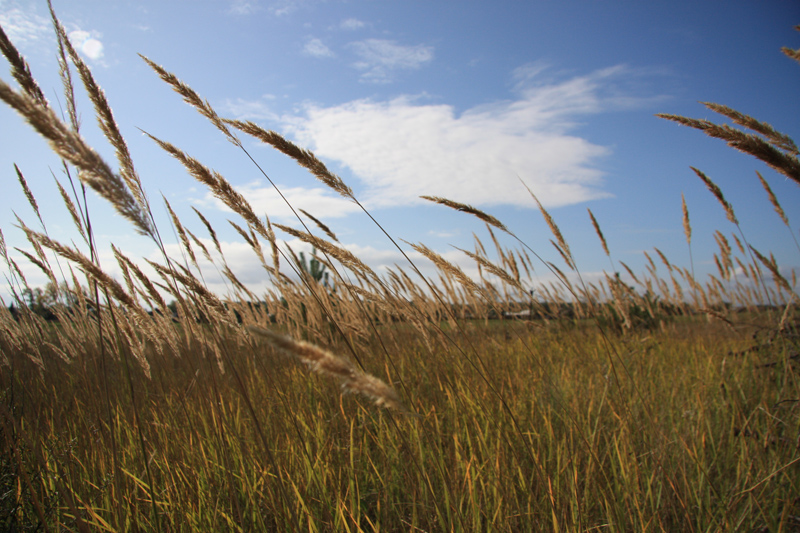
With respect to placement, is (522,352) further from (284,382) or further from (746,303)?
(746,303)

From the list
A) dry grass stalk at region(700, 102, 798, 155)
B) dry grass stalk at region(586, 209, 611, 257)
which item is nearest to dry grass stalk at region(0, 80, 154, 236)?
dry grass stalk at region(700, 102, 798, 155)

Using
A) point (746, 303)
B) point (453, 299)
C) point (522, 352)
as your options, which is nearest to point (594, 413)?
point (522, 352)

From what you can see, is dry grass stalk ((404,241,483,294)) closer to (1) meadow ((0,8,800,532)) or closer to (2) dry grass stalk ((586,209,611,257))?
(1) meadow ((0,8,800,532))

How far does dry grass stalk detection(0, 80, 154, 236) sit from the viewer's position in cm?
69

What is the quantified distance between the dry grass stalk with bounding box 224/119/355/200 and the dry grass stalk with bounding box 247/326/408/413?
79 centimetres

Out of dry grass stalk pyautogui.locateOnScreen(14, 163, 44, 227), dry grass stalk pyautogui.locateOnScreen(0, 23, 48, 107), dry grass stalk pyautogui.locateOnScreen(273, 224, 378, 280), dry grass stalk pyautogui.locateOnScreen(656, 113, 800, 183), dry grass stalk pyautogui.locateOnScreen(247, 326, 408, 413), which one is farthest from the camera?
dry grass stalk pyautogui.locateOnScreen(14, 163, 44, 227)

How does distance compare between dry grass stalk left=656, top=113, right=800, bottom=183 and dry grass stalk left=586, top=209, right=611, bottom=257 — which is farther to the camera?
dry grass stalk left=586, top=209, right=611, bottom=257

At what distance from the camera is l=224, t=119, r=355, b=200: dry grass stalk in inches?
47.1

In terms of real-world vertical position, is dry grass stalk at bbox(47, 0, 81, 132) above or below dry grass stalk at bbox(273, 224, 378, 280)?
above

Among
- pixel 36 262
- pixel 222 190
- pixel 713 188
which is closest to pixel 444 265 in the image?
pixel 222 190

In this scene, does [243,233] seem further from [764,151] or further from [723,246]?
[723,246]

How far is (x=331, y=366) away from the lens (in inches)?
20.5

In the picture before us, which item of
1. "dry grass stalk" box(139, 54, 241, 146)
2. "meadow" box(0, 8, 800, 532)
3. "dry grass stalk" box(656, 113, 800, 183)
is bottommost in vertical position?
"meadow" box(0, 8, 800, 532)

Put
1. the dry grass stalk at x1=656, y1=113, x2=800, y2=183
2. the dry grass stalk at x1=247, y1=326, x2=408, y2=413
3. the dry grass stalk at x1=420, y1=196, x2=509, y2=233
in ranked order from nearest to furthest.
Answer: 1. the dry grass stalk at x1=247, y1=326, x2=408, y2=413
2. the dry grass stalk at x1=656, y1=113, x2=800, y2=183
3. the dry grass stalk at x1=420, y1=196, x2=509, y2=233
